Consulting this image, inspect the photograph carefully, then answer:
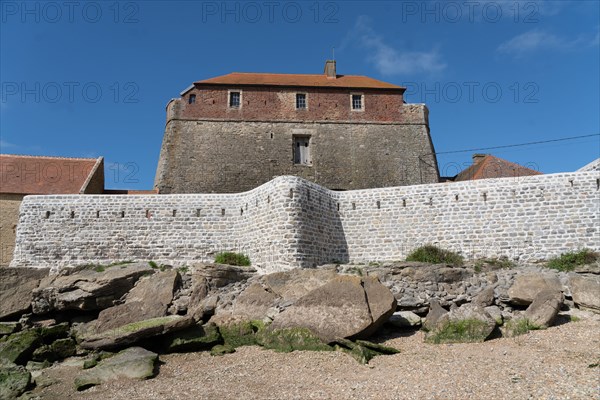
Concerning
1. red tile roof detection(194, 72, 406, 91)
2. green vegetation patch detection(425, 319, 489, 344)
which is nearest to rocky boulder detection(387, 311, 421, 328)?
green vegetation patch detection(425, 319, 489, 344)

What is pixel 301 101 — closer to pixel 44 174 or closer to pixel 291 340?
pixel 44 174

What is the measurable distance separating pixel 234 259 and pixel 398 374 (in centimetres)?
927

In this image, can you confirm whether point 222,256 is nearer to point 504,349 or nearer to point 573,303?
point 504,349

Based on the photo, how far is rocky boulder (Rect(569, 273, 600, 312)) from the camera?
1341 cm

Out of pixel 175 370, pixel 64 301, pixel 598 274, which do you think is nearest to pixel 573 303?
pixel 598 274

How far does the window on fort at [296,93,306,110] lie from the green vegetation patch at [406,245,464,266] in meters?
13.4

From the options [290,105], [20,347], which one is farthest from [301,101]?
[20,347]

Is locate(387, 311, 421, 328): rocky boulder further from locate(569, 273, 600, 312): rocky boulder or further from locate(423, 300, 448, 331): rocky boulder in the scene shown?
locate(569, 273, 600, 312): rocky boulder

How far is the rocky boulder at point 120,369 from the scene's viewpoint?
11211 millimetres

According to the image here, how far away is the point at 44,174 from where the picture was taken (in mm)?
23891

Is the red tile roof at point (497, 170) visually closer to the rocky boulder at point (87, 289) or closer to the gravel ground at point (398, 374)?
the gravel ground at point (398, 374)

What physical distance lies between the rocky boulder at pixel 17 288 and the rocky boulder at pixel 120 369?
6947 millimetres

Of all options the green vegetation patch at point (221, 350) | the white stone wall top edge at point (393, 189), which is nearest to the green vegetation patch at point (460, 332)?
the green vegetation patch at point (221, 350)

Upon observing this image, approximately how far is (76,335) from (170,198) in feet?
20.4
